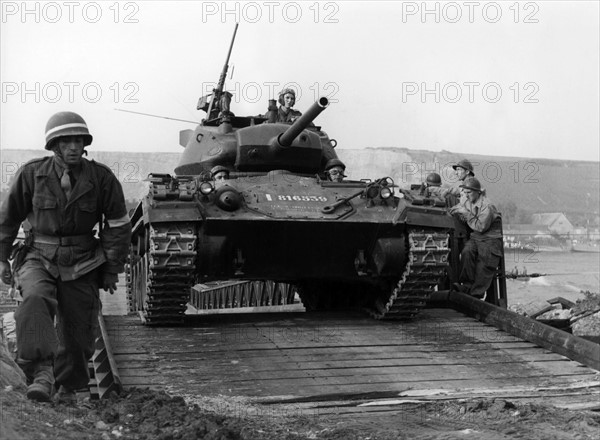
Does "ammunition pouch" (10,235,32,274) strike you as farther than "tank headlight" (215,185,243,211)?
No

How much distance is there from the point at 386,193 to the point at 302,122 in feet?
3.93

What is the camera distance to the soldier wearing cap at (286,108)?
12167mm

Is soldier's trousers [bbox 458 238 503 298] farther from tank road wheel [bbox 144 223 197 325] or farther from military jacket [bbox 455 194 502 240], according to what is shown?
tank road wheel [bbox 144 223 197 325]

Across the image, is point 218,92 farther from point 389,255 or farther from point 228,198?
point 389,255

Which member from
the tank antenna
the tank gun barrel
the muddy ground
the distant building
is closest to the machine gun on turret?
the tank antenna

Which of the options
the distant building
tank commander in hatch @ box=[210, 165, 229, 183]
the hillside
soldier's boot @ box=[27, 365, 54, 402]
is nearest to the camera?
soldier's boot @ box=[27, 365, 54, 402]

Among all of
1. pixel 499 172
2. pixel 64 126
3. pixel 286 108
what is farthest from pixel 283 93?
pixel 499 172

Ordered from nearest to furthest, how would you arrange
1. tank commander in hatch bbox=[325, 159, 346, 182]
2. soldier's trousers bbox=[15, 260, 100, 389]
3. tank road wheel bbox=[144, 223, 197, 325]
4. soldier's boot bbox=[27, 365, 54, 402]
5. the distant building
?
soldier's boot bbox=[27, 365, 54, 402] < soldier's trousers bbox=[15, 260, 100, 389] < tank road wheel bbox=[144, 223, 197, 325] < tank commander in hatch bbox=[325, 159, 346, 182] < the distant building

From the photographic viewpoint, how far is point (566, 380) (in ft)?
25.4

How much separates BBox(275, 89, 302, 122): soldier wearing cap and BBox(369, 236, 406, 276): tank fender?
2.83m

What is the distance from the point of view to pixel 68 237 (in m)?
6.37

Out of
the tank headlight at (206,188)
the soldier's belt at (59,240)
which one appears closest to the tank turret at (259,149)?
the tank headlight at (206,188)

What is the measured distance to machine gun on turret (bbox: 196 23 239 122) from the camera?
12602mm

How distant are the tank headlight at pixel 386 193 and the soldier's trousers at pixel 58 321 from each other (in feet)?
13.5
